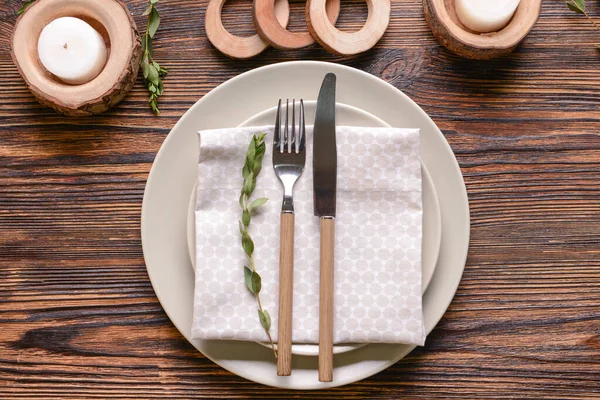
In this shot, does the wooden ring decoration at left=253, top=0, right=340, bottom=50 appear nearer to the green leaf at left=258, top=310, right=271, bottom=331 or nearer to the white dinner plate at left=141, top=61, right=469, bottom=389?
the white dinner plate at left=141, top=61, right=469, bottom=389

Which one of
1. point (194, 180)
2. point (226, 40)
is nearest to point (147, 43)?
point (226, 40)

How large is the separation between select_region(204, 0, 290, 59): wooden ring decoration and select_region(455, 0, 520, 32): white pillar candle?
0.33 metres

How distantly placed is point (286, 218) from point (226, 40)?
1.24ft

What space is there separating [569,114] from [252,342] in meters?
0.70

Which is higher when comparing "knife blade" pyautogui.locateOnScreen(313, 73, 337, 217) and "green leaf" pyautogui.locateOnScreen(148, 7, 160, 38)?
"green leaf" pyautogui.locateOnScreen(148, 7, 160, 38)

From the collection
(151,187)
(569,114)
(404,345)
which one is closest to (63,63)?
(151,187)

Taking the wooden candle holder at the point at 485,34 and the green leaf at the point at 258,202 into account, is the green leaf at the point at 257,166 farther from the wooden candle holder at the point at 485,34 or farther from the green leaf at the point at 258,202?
the wooden candle holder at the point at 485,34

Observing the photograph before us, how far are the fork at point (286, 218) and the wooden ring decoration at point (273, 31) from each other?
0.17 meters

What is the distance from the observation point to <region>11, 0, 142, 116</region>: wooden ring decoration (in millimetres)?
891

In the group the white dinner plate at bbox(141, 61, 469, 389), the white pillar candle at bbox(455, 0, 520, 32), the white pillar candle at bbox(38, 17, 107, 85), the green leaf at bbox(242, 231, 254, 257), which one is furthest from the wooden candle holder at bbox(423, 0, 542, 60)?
the white pillar candle at bbox(38, 17, 107, 85)

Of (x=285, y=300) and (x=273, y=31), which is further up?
(x=273, y=31)

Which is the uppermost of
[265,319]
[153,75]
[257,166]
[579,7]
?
[579,7]

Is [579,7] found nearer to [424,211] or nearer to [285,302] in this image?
[424,211]

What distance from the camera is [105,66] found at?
92cm
